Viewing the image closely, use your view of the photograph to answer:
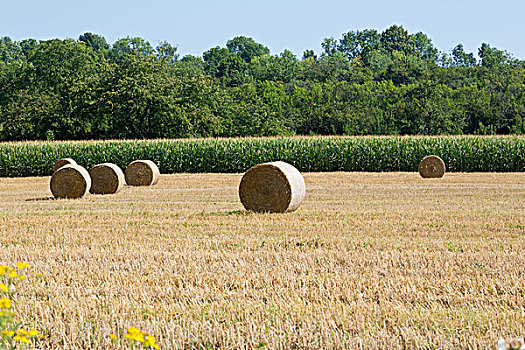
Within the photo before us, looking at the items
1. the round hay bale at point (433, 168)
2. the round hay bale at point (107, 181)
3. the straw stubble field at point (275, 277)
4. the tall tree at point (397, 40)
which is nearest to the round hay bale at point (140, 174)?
the round hay bale at point (107, 181)

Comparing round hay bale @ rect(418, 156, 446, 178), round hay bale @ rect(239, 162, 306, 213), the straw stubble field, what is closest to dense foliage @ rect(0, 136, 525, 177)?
round hay bale @ rect(418, 156, 446, 178)

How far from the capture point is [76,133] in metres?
49.3

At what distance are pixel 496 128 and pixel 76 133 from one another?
133ft

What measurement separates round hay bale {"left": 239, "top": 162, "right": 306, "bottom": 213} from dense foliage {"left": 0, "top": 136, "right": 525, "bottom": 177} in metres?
20.3

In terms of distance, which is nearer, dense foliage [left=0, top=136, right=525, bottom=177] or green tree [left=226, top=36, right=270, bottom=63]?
dense foliage [left=0, top=136, right=525, bottom=177]

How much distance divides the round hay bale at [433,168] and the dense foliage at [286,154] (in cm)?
633

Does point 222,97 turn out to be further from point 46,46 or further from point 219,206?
point 219,206

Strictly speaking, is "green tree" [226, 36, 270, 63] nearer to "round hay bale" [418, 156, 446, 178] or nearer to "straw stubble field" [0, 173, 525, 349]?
"round hay bale" [418, 156, 446, 178]

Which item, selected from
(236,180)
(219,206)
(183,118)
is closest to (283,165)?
(219,206)

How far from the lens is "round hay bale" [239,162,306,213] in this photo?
1311cm

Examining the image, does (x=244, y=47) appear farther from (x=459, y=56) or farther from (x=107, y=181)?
(x=107, y=181)

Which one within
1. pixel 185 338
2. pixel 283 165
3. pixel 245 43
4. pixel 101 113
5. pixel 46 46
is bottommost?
pixel 185 338

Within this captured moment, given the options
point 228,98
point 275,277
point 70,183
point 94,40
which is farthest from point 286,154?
point 94,40

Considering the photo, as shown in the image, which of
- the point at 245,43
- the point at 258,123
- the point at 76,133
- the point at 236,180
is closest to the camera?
the point at 236,180
